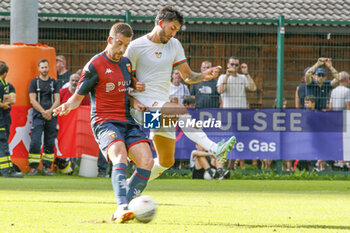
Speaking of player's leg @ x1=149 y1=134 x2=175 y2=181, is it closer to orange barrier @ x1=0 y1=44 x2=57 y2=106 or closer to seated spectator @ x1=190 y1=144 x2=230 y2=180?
seated spectator @ x1=190 y1=144 x2=230 y2=180

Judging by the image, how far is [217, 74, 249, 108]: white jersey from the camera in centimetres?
1460

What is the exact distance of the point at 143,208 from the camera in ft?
22.6

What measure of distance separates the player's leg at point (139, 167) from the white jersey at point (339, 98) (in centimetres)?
809

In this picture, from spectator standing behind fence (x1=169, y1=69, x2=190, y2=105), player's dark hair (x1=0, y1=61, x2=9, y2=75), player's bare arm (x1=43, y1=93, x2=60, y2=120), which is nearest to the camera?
player's dark hair (x1=0, y1=61, x2=9, y2=75)

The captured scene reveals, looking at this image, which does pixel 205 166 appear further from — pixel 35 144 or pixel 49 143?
pixel 35 144

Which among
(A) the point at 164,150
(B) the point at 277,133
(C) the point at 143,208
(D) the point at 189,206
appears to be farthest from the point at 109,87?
(B) the point at 277,133

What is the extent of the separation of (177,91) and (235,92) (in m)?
1.15

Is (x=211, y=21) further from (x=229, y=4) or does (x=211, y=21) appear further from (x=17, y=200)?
(x=229, y=4)

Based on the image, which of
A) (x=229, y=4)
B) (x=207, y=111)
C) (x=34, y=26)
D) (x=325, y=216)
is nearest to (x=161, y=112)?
(x=325, y=216)

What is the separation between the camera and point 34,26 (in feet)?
48.7

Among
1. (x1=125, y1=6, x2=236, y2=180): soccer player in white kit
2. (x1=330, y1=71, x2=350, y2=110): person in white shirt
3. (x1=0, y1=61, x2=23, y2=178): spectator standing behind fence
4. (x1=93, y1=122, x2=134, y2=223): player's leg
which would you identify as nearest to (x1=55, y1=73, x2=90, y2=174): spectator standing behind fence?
(x1=0, y1=61, x2=23, y2=178): spectator standing behind fence

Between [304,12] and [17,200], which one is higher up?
[304,12]

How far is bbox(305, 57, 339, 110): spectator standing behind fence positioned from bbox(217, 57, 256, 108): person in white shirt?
1.23 m

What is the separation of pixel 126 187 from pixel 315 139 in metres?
8.26
